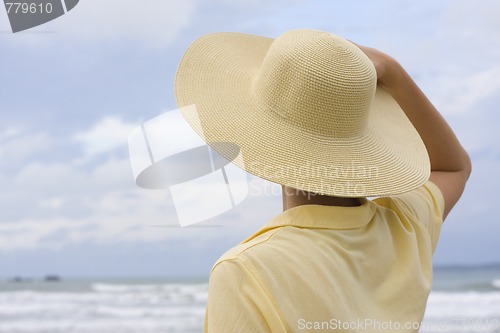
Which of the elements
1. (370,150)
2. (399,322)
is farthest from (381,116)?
(399,322)

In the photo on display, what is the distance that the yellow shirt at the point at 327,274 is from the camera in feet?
3.14

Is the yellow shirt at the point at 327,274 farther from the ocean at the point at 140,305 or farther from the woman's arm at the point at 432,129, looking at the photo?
the ocean at the point at 140,305

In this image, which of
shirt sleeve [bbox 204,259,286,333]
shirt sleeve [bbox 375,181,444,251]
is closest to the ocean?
shirt sleeve [bbox 375,181,444,251]

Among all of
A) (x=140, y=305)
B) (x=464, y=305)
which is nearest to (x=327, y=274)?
(x=140, y=305)

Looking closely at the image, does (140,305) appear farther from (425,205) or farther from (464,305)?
(425,205)

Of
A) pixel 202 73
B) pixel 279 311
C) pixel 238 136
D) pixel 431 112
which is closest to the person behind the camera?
pixel 279 311

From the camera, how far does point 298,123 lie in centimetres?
111

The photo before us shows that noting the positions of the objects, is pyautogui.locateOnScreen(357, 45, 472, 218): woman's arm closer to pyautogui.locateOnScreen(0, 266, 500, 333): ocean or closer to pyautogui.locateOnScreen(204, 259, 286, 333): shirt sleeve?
pyautogui.locateOnScreen(204, 259, 286, 333): shirt sleeve

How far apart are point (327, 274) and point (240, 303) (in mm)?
162

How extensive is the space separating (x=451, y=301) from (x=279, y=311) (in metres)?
8.99

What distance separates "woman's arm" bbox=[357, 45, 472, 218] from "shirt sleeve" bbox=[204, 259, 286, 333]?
0.65 meters

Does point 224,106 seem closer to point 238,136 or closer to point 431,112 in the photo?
point 238,136

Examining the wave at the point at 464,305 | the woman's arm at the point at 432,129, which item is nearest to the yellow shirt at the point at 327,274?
the woman's arm at the point at 432,129

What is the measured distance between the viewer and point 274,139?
43.2 inches
